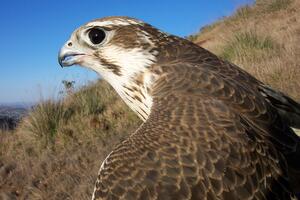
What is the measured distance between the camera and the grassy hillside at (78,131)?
6.32m

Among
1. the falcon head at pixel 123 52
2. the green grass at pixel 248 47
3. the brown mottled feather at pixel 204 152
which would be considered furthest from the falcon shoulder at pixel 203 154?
the green grass at pixel 248 47

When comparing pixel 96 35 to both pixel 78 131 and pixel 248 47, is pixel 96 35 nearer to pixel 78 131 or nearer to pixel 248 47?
pixel 78 131

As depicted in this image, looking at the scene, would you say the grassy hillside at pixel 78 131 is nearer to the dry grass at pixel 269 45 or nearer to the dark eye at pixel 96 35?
the dry grass at pixel 269 45

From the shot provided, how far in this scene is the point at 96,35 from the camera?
12.4ft

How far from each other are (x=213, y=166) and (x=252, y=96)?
771mm

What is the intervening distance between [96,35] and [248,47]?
790 cm

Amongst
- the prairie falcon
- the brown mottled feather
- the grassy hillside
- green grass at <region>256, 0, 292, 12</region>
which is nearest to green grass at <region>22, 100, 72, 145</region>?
the grassy hillside

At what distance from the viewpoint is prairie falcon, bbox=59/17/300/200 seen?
7.66ft

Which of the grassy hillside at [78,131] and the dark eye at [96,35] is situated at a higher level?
the dark eye at [96,35]

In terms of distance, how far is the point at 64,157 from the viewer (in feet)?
23.9

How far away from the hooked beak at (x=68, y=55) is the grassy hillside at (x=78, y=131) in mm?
1925

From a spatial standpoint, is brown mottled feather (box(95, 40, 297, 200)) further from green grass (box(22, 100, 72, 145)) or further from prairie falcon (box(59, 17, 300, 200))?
green grass (box(22, 100, 72, 145))

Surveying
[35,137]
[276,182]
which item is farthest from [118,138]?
[276,182]

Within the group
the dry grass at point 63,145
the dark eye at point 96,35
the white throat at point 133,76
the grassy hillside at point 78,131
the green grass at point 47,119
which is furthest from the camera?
the green grass at point 47,119
